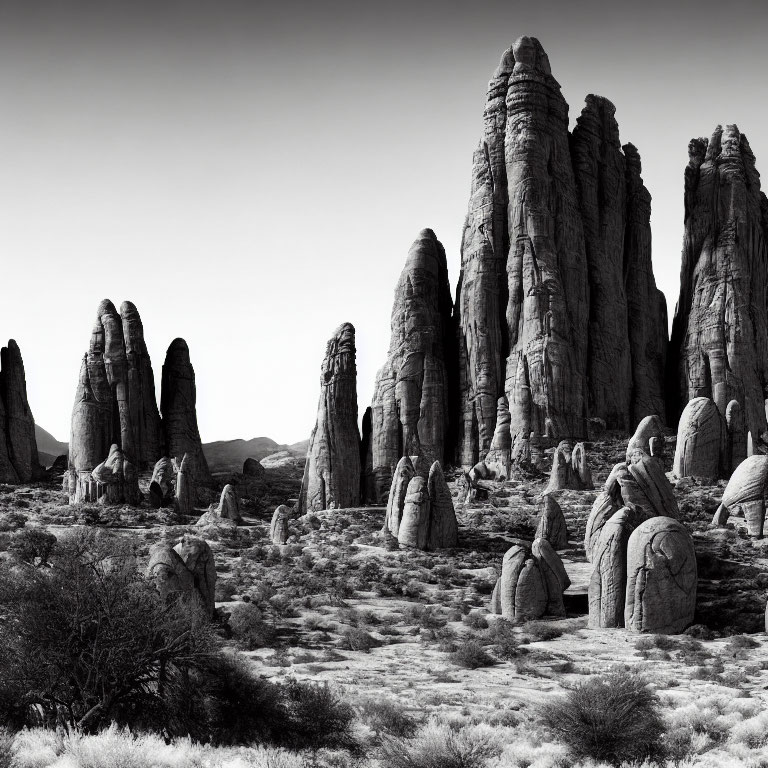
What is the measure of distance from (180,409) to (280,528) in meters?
23.7

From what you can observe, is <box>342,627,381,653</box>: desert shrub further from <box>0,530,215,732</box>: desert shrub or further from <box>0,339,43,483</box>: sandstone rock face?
<box>0,339,43,483</box>: sandstone rock face

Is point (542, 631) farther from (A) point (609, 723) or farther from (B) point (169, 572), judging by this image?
(B) point (169, 572)

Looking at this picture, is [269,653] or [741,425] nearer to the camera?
[269,653]

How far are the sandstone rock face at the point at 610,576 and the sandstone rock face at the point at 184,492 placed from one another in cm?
2885

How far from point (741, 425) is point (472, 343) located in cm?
1812

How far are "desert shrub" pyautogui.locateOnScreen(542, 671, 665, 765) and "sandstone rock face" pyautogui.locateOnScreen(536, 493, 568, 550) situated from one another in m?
20.5

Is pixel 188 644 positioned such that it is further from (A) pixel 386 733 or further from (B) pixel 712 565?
(B) pixel 712 565

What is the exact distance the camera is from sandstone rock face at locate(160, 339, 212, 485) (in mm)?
62188

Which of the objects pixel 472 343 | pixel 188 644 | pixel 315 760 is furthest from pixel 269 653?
pixel 472 343

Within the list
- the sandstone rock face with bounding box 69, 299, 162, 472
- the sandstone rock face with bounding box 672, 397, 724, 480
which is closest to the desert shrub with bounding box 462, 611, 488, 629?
the sandstone rock face with bounding box 672, 397, 724, 480

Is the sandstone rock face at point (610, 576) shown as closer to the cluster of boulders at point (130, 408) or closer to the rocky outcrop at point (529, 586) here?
the rocky outcrop at point (529, 586)

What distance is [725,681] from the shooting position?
20.2 m

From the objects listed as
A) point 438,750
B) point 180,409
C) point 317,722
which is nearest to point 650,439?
point 180,409

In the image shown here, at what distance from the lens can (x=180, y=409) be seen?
208 feet
